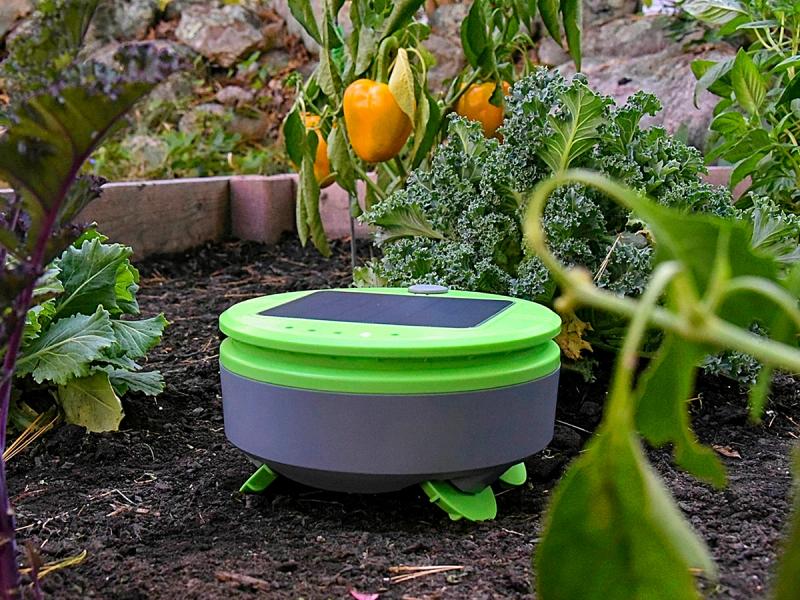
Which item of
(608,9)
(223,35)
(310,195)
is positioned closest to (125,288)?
(310,195)

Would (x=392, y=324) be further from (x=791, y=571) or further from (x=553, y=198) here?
(x=791, y=571)

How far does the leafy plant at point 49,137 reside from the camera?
65cm

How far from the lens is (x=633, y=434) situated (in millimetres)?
511

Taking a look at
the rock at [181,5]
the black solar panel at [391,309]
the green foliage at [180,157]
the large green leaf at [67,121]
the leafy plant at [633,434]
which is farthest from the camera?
the rock at [181,5]

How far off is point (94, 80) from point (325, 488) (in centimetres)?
73

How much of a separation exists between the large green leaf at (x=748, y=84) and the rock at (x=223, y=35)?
409 centimetres

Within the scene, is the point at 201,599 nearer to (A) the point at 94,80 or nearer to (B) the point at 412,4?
(A) the point at 94,80

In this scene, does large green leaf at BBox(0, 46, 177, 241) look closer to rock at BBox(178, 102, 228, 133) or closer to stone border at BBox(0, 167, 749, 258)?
stone border at BBox(0, 167, 749, 258)

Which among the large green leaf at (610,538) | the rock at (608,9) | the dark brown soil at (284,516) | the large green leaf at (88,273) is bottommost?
the dark brown soil at (284,516)

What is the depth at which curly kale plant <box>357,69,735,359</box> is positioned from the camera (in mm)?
1574

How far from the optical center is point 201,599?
3.18 feet

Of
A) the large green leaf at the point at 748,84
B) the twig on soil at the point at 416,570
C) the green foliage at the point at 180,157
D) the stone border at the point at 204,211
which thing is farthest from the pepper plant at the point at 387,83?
the green foliage at the point at 180,157

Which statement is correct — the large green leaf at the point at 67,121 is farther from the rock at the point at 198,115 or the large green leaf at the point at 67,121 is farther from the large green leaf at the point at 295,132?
the rock at the point at 198,115

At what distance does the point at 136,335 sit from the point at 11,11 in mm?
5092
